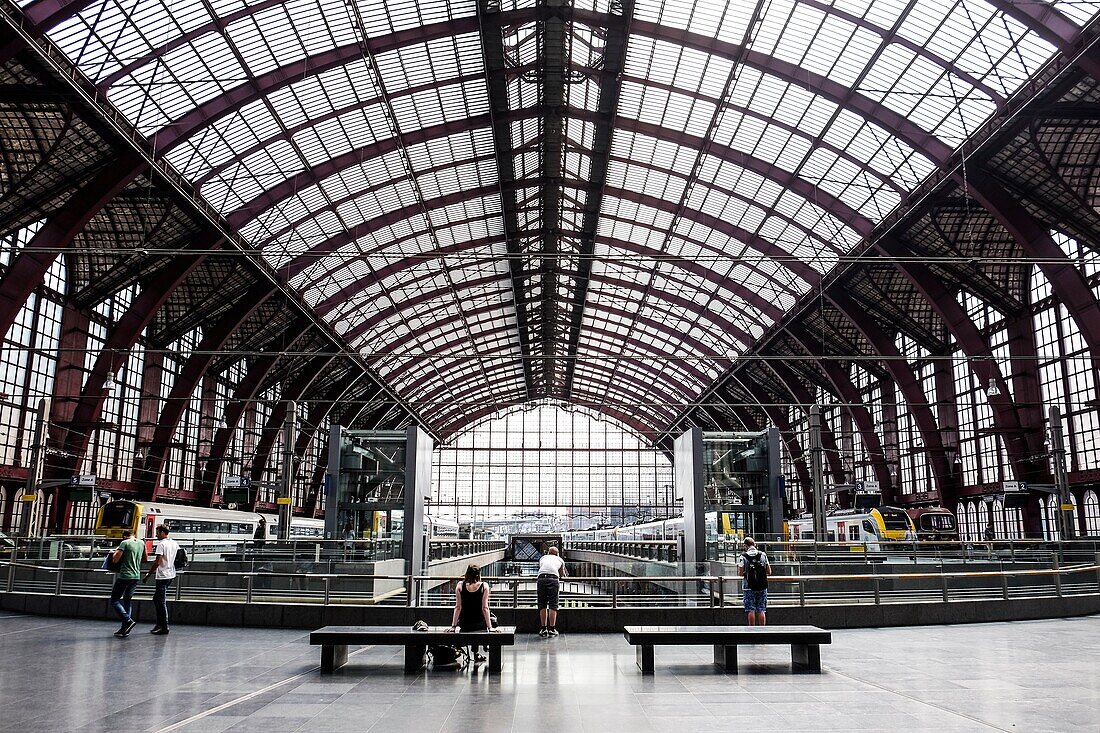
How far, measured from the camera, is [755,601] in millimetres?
13438

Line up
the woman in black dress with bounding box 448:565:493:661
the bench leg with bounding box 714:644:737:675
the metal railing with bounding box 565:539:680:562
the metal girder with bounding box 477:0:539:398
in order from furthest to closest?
1. the metal girder with bounding box 477:0:539:398
2. the metal railing with bounding box 565:539:680:562
3. the woman in black dress with bounding box 448:565:493:661
4. the bench leg with bounding box 714:644:737:675

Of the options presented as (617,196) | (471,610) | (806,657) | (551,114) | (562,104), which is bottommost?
(806,657)

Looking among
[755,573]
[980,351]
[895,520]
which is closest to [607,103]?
[980,351]

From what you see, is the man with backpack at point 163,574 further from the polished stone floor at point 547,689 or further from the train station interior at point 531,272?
the polished stone floor at point 547,689

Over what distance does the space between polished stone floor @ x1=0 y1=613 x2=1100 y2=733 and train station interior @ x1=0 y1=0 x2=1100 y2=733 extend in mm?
82

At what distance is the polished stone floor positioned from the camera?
23.4 feet

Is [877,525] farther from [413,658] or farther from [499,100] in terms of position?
[413,658]

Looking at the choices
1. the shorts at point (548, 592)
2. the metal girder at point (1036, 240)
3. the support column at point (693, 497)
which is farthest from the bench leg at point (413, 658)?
the metal girder at point (1036, 240)

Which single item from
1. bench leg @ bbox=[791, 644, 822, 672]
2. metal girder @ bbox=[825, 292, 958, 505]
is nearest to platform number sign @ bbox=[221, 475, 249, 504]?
metal girder @ bbox=[825, 292, 958, 505]

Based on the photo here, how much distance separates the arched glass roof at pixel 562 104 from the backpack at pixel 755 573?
38.4ft

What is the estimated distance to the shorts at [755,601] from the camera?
1332 cm

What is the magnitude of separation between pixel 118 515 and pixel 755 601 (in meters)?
32.5

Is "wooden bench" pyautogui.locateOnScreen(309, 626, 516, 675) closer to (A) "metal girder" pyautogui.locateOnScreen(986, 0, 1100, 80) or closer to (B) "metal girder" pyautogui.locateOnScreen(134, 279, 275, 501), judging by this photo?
(A) "metal girder" pyautogui.locateOnScreen(986, 0, 1100, 80)

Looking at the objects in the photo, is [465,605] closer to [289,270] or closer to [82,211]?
[82,211]
